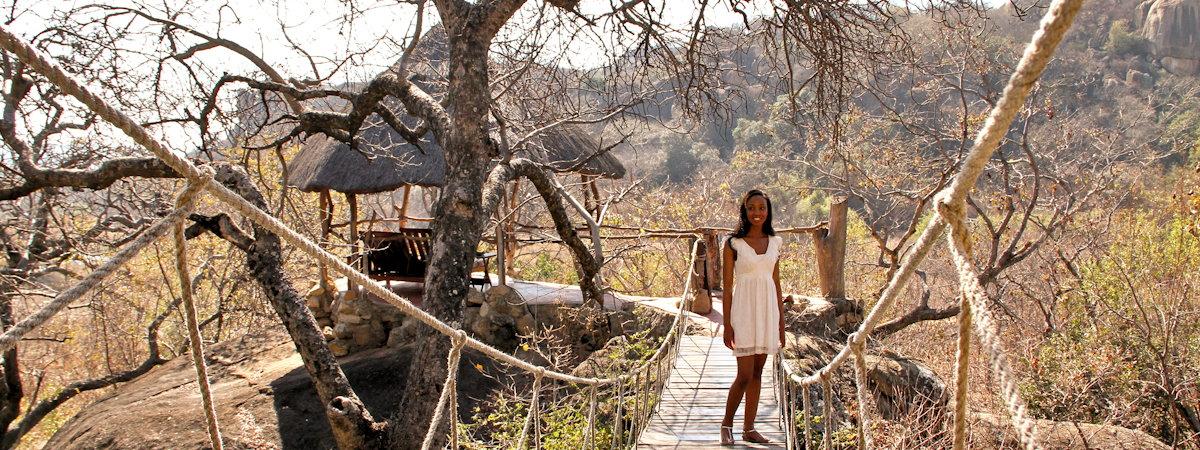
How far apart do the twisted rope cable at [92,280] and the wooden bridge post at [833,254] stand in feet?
24.2

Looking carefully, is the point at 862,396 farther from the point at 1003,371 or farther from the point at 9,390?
the point at 9,390

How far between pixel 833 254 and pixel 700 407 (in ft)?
13.7

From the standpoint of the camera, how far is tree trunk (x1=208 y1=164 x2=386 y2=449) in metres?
4.43

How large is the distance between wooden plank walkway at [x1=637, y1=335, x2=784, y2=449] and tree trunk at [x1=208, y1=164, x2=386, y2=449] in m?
1.48

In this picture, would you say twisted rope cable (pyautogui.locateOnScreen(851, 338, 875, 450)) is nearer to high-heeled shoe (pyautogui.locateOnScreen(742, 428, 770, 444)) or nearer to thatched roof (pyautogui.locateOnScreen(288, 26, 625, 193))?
high-heeled shoe (pyautogui.locateOnScreen(742, 428, 770, 444))

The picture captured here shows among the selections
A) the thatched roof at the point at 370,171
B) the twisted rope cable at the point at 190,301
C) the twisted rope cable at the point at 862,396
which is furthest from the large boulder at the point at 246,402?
the twisted rope cable at the point at 190,301

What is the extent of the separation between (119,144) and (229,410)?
227 cm

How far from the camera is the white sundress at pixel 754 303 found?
3.45 meters

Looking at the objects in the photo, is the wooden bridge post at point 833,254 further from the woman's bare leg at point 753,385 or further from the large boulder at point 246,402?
the woman's bare leg at point 753,385

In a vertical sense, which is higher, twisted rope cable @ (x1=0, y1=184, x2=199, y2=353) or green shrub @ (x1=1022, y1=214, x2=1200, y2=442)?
twisted rope cable @ (x1=0, y1=184, x2=199, y2=353)

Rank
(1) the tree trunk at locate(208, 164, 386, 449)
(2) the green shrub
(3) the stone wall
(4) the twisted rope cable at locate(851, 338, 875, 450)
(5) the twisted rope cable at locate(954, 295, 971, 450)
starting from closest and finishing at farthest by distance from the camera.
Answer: (5) the twisted rope cable at locate(954, 295, 971, 450) < (4) the twisted rope cable at locate(851, 338, 875, 450) < (1) the tree trunk at locate(208, 164, 386, 449) < (2) the green shrub < (3) the stone wall

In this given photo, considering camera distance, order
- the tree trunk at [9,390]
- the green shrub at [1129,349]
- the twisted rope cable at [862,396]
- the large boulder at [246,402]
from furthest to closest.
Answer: the tree trunk at [9,390] → the large boulder at [246,402] → the green shrub at [1129,349] → the twisted rope cable at [862,396]

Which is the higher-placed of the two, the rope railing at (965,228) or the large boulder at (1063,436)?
the rope railing at (965,228)

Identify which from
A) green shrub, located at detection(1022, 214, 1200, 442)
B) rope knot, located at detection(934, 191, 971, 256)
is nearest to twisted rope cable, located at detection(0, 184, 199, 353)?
rope knot, located at detection(934, 191, 971, 256)
